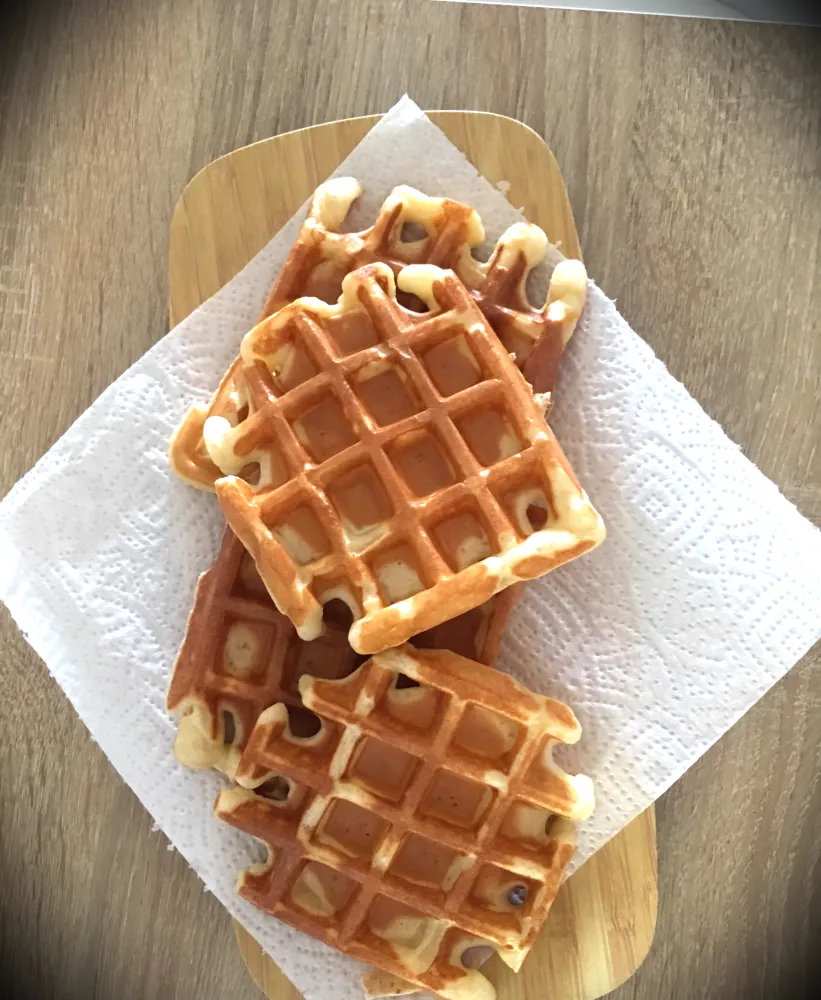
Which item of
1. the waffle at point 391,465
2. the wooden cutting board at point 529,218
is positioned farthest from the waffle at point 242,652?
the wooden cutting board at point 529,218

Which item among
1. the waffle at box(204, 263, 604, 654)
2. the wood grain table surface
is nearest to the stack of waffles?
the waffle at box(204, 263, 604, 654)

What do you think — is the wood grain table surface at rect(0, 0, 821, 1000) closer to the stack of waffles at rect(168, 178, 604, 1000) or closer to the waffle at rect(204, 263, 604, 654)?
the stack of waffles at rect(168, 178, 604, 1000)

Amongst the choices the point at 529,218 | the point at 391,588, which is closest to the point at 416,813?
the point at 391,588

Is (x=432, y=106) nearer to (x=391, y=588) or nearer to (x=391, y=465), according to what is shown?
(x=391, y=465)

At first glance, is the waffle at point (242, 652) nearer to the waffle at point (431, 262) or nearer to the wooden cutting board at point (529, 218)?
the waffle at point (431, 262)

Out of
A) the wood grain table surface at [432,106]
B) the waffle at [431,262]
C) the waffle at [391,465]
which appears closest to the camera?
the waffle at [391,465]
